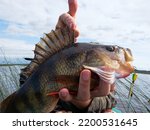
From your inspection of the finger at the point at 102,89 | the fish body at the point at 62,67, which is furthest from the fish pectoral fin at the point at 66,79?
the finger at the point at 102,89

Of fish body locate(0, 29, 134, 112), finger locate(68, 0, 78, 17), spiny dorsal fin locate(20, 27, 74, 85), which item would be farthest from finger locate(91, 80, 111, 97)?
finger locate(68, 0, 78, 17)

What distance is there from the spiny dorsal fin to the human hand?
126mm

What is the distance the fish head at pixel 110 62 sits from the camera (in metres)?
2.48

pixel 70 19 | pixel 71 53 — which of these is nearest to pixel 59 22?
pixel 70 19

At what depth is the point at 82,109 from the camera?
3393 millimetres

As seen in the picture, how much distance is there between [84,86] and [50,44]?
0.50 meters

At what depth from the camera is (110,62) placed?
2.50 meters

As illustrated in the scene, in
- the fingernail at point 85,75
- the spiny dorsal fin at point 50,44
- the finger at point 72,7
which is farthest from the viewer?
the finger at point 72,7

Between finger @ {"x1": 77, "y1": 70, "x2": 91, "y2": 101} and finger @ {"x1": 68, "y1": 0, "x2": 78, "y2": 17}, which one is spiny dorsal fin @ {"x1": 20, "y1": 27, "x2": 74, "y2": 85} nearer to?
finger @ {"x1": 77, "y1": 70, "x2": 91, "y2": 101}

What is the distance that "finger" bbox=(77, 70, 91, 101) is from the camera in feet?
8.00

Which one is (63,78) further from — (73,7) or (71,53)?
(73,7)

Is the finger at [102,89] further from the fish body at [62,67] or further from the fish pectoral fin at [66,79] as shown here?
the fish pectoral fin at [66,79]

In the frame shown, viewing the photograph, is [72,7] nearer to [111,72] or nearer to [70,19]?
[70,19]

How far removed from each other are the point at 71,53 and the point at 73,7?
1.17 m
